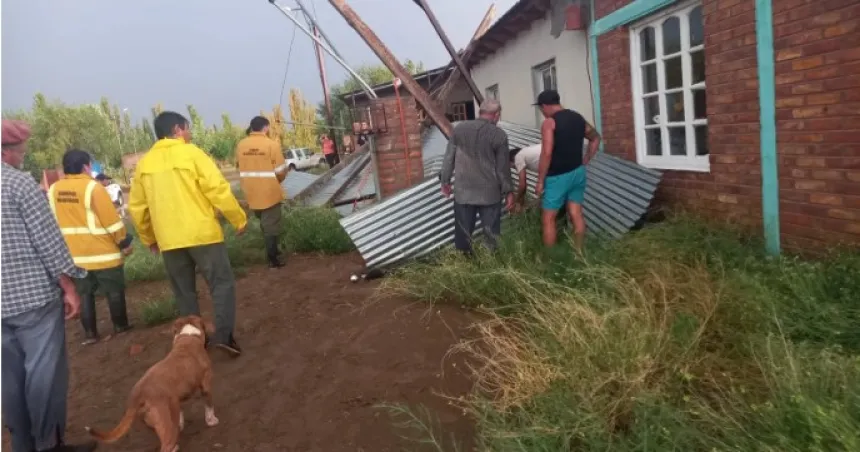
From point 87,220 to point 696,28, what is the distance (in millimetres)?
5424

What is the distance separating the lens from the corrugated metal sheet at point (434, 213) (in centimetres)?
533

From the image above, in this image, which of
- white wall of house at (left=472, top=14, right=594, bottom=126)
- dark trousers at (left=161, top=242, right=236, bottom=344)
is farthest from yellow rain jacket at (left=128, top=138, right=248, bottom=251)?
white wall of house at (left=472, top=14, right=594, bottom=126)

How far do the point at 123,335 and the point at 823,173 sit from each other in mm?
5721

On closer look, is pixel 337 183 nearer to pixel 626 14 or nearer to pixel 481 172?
pixel 481 172

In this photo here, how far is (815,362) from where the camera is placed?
7.84 ft

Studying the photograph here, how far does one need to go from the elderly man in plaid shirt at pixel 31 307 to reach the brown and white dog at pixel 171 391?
470mm

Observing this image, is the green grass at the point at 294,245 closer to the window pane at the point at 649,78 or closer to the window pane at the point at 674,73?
the window pane at the point at 649,78

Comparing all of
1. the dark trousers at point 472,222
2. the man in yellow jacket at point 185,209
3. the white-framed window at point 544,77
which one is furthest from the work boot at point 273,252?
the white-framed window at point 544,77

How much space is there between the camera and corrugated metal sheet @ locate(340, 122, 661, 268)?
17.5 ft

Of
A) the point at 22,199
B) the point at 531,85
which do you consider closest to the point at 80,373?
the point at 22,199

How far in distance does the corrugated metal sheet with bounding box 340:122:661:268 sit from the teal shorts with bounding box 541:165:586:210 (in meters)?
0.47

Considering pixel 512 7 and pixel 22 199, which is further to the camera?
pixel 512 7

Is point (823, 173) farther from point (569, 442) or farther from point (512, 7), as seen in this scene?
point (512, 7)

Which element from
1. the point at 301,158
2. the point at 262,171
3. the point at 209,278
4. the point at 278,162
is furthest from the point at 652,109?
the point at 301,158
